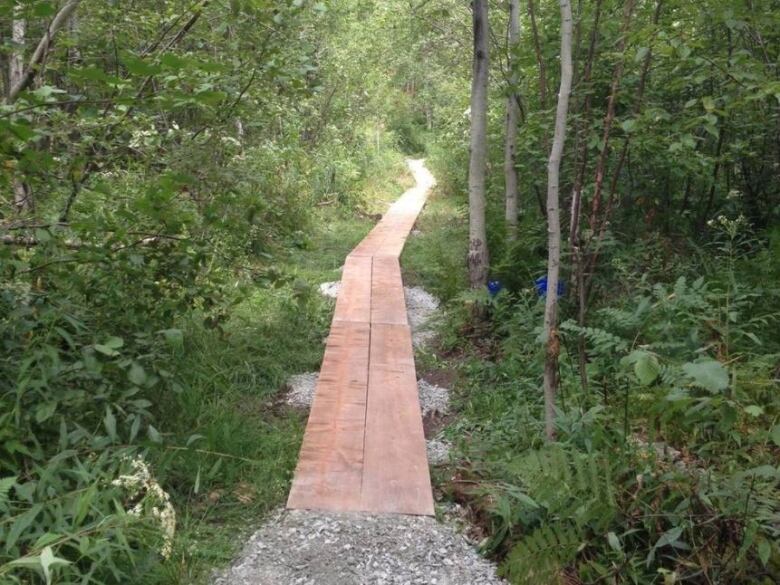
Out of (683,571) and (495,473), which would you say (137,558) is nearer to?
(495,473)

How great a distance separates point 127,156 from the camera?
3.65 meters

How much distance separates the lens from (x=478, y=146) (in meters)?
5.57

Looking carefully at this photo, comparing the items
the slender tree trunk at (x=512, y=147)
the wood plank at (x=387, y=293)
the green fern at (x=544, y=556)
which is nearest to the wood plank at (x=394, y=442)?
the green fern at (x=544, y=556)

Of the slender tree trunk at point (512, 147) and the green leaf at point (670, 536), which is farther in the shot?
the slender tree trunk at point (512, 147)

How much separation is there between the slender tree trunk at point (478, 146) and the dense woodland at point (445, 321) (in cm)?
2

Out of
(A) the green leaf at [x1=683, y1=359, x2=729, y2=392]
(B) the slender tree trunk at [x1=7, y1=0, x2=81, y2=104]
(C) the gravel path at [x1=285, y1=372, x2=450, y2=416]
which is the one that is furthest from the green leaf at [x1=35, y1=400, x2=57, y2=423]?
(A) the green leaf at [x1=683, y1=359, x2=729, y2=392]

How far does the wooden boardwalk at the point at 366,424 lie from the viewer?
306cm

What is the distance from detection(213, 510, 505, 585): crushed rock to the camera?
8.23ft

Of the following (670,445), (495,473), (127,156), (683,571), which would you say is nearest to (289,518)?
(495,473)

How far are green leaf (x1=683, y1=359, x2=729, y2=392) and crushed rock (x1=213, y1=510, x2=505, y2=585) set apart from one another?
1.25 m

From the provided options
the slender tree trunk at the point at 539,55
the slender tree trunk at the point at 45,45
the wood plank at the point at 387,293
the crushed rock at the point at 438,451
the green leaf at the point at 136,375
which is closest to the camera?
the green leaf at the point at 136,375

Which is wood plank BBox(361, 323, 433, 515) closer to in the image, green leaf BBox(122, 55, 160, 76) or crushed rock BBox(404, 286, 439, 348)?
crushed rock BBox(404, 286, 439, 348)

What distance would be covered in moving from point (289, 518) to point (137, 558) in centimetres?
73

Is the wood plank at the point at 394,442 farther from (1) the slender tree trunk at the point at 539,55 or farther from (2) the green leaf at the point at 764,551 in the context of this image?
(1) the slender tree trunk at the point at 539,55
